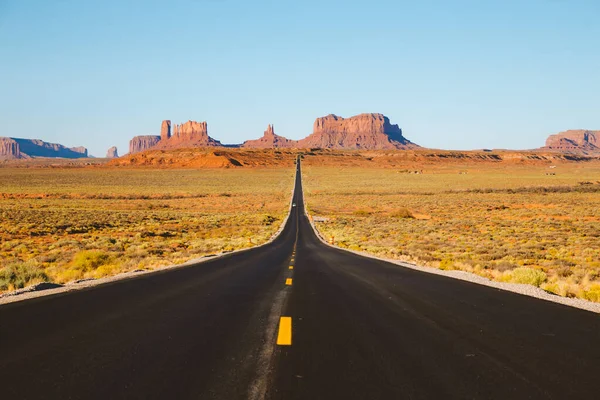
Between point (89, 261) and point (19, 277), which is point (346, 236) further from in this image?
point (19, 277)

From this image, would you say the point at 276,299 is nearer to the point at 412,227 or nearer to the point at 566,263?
the point at 566,263

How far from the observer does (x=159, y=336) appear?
17.7ft

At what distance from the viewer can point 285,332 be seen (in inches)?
223

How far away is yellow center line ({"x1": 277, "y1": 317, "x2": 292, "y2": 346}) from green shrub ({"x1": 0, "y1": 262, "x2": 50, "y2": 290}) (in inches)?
352

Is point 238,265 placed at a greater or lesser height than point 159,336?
lesser

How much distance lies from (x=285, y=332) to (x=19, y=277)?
10538 mm

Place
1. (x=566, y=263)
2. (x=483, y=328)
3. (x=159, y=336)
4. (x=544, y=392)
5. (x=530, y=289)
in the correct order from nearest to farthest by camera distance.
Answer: (x=544, y=392) < (x=159, y=336) < (x=483, y=328) < (x=530, y=289) < (x=566, y=263)

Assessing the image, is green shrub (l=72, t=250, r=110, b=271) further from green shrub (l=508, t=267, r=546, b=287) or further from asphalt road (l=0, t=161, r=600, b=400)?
green shrub (l=508, t=267, r=546, b=287)

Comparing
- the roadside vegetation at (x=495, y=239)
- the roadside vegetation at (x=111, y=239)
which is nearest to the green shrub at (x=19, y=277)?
the roadside vegetation at (x=111, y=239)

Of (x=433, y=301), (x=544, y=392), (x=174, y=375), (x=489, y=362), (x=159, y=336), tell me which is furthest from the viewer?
(x=433, y=301)

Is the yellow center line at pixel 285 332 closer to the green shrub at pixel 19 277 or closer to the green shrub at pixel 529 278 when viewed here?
the green shrub at pixel 529 278

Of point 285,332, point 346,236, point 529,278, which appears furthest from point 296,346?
point 346,236

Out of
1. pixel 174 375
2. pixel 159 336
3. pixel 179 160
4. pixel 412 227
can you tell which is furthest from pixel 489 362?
pixel 179 160

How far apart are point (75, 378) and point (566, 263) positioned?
2001 centimetres
